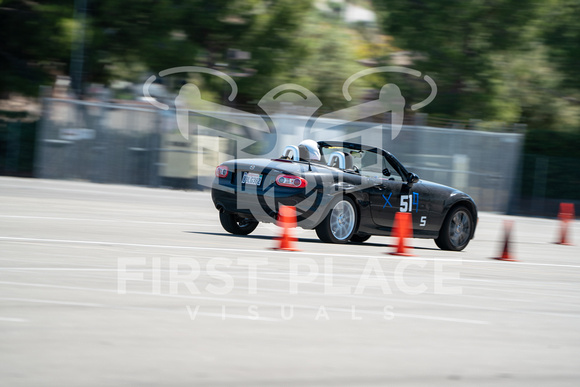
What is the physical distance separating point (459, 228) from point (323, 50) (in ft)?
69.4

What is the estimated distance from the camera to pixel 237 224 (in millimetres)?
12438

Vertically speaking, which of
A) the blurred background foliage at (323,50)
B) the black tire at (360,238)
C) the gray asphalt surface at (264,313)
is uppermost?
the blurred background foliage at (323,50)

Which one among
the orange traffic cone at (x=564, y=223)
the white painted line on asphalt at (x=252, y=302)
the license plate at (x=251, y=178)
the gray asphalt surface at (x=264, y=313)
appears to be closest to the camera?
the gray asphalt surface at (x=264, y=313)

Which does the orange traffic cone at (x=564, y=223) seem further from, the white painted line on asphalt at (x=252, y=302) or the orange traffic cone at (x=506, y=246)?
the white painted line on asphalt at (x=252, y=302)

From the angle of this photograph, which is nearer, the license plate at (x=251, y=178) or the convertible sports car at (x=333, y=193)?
the convertible sports car at (x=333, y=193)

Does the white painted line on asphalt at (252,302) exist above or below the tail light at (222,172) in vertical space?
below

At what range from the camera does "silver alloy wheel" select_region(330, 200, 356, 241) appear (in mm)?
11491

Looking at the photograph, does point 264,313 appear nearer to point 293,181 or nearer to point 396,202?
point 293,181

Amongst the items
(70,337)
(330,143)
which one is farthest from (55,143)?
(70,337)

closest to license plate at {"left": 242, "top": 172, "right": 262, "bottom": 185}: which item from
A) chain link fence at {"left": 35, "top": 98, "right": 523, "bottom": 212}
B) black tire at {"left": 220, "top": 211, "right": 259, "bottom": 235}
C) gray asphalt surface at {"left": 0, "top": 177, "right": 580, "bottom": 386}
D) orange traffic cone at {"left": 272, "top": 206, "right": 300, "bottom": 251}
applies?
orange traffic cone at {"left": 272, "top": 206, "right": 300, "bottom": 251}

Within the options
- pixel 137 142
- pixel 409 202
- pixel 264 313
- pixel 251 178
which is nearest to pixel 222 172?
pixel 251 178

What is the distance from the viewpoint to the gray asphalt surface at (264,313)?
4.71 meters

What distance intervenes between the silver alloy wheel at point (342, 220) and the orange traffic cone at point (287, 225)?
0.81 metres

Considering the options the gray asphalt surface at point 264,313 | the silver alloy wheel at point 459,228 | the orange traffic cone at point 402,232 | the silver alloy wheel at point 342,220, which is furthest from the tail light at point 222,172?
the silver alloy wheel at point 459,228
